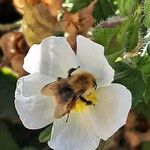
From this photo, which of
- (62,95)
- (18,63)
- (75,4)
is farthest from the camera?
(18,63)

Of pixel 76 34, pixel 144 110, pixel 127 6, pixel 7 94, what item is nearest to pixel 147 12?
pixel 127 6

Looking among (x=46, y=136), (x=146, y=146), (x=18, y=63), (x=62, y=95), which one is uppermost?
(x=62, y=95)

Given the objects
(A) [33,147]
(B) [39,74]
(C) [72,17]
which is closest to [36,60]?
(B) [39,74]

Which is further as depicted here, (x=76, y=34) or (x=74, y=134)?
(x=76, y=34)

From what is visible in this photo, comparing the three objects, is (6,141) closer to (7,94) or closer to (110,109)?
(7,94)

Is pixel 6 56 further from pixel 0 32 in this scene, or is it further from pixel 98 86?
pixel 98 86
